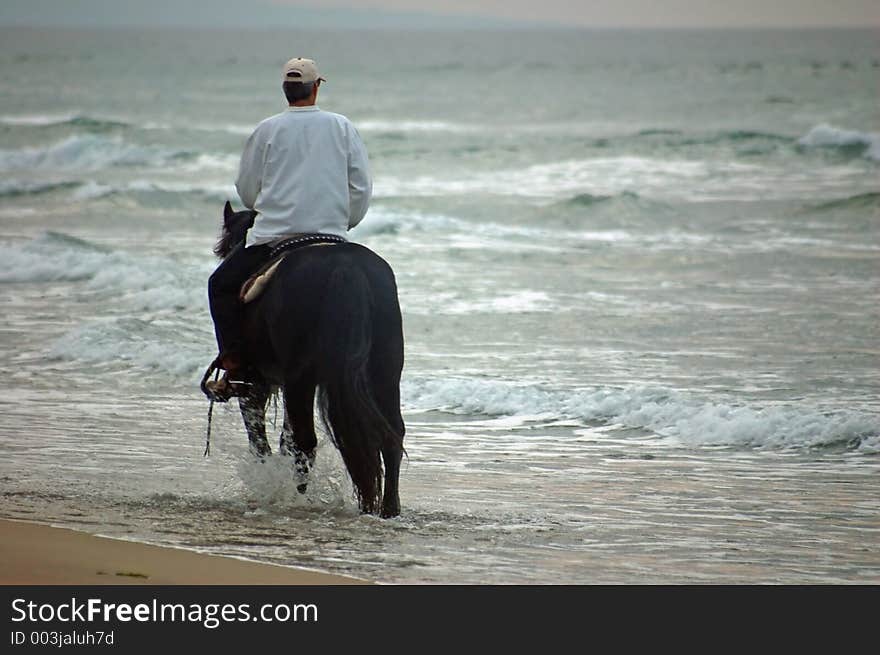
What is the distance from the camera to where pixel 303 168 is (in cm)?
620

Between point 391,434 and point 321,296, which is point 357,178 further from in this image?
point 391,434

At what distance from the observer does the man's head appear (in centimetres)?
622

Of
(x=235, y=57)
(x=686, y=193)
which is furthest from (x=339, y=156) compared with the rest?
(x=235, y=57)

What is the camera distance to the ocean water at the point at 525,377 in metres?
6.14

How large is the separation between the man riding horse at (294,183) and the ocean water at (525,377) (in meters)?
0.96

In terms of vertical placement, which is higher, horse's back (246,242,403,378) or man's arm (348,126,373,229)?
man's arm (348,126,373,229)

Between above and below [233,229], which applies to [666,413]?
below

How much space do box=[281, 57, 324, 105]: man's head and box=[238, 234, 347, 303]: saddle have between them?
1.97ft

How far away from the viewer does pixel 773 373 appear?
410 inches

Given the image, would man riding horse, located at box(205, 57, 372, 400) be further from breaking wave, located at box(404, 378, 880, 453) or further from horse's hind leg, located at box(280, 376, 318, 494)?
breaking wave, located at box(404, 378, 880, 453)

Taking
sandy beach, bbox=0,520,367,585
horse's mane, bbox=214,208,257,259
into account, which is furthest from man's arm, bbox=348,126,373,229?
sandy beach, bbox=0,520,367,585

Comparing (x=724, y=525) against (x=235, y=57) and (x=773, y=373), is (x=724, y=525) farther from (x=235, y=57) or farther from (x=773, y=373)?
(x=235, y=57)

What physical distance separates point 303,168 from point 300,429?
3.70ft

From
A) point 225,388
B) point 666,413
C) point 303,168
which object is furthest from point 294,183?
point 666,413
